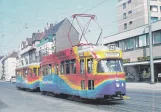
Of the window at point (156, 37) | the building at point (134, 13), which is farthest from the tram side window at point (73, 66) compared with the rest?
the building at point (134, 13)

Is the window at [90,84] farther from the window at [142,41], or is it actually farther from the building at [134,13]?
the building at [134,13]

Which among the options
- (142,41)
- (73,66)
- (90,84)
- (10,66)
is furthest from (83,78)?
(10,66)

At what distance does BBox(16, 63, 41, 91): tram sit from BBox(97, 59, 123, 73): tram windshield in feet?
39.4

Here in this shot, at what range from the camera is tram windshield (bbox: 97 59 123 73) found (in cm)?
1497

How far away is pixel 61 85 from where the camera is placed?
1927 cm

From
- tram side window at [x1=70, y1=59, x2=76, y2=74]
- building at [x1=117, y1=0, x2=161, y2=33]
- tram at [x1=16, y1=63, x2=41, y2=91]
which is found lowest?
tram at [x1=16, y1=63, x2=41, y2=91]

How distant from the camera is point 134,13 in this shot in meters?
66.4

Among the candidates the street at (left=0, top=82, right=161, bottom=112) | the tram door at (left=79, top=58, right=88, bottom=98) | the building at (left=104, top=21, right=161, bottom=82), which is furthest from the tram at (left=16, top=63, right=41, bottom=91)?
the building at (left=104, top=21, right=161, bottom=82)

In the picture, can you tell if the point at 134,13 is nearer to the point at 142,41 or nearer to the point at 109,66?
the point at 142,41

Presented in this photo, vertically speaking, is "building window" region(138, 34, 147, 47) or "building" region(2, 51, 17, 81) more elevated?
"building window" region(138, 34, 147, 47)

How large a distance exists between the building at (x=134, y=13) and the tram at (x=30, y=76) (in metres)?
36.9

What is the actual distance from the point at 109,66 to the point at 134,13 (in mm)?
53195

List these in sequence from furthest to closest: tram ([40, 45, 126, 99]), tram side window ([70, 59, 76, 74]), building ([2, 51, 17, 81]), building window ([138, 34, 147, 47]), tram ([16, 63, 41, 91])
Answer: building ([2, 51, 17, 81]), building window ([138, 34, 147, 47]), tram ([16, 63, 41, 91]), tram side window ([70, 59, 76, 74]), tram ([40, 45, 126, 99])

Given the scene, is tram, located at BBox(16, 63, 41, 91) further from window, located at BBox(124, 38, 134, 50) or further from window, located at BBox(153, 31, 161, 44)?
window, located at BBox(124, 38, 134, 50)
